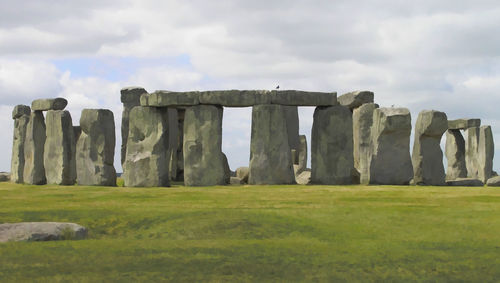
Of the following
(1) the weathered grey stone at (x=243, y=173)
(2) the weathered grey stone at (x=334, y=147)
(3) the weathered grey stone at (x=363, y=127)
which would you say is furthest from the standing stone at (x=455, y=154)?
Answer: (2) the weathered grey stone at (x=334, y=147)

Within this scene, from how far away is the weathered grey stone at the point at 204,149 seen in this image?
63.9 ft

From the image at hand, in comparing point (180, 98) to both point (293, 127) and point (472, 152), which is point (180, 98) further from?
point (472, 152)

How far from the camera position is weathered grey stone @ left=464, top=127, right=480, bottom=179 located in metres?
29.0

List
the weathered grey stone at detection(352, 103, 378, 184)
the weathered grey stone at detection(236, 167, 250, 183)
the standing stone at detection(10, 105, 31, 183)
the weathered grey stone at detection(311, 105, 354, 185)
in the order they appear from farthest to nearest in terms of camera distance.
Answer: the standing stone at detection(10, 105, 31, 183) < the weathered grey stone at detection(236, 167, 250, 183) < the weathered grey stone at detection(352, 103, 378, 184) < the weathered grey stone at detection(311, 105, 354, 185)

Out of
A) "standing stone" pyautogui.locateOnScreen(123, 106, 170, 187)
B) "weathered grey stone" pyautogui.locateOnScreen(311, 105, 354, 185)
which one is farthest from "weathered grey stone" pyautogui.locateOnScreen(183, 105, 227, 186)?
"weathered grey stone" pyautogui.locateOnScreen(311, 105, 354, 185)

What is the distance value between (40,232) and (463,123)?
2398cm

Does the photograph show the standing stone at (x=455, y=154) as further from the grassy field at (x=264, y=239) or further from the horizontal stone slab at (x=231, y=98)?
the grassy field at (x=264, y=239)

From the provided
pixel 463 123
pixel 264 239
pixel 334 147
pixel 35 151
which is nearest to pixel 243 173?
pixel 334 147

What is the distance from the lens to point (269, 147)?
19578mm

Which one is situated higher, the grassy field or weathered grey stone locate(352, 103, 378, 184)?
weathered grey stone locate(352, 103, 378, 184)

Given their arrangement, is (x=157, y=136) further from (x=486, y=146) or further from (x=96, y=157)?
(x=486, y=146)

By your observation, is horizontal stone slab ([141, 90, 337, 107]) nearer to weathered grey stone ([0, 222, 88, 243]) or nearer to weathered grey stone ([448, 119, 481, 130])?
weathered grey stone ([0, 222, 88, 243])

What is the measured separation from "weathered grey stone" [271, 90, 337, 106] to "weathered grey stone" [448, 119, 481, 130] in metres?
11.4

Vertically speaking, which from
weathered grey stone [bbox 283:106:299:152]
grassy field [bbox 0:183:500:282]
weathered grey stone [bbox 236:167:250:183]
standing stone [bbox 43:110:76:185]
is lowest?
grassy field [bbox 0:183:500:282]
